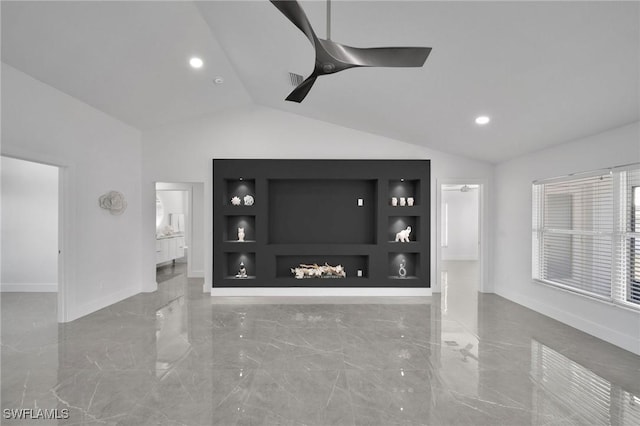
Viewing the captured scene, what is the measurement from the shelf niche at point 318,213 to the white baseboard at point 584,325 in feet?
8.76

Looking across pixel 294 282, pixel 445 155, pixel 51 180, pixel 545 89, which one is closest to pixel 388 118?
pixel 445 155

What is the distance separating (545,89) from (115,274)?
6.27 meters

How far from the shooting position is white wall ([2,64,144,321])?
3.41 metres

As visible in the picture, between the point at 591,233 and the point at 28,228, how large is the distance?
8838 mm

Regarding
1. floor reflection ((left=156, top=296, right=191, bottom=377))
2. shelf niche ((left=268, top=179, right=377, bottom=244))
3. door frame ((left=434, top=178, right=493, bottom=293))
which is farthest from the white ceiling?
floor reflection ((left=156, top=296, right=191, bottom=377))

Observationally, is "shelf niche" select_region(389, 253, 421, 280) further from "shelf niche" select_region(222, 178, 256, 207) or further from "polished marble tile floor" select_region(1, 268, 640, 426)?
"shelf niche" select_region(222, 178, 256, 207)

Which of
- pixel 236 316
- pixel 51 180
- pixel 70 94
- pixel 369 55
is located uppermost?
pixel 70 94

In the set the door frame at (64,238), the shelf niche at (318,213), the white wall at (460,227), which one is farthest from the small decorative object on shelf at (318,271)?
the white wall at (460,227)

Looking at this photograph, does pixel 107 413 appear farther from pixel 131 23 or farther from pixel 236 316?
pixel 131 23

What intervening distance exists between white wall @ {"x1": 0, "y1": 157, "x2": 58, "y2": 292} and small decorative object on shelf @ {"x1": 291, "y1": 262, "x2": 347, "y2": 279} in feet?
14.7

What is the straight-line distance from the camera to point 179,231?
347 inches

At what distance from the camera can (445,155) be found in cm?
548

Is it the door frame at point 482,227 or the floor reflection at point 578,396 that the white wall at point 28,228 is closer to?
the door frame at point 482,227

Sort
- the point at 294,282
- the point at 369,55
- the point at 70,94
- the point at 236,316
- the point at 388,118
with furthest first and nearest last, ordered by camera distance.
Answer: the point at 294,282, the point at 388,118, the point at 236,316, the point at 70,94, the point at 369,55
